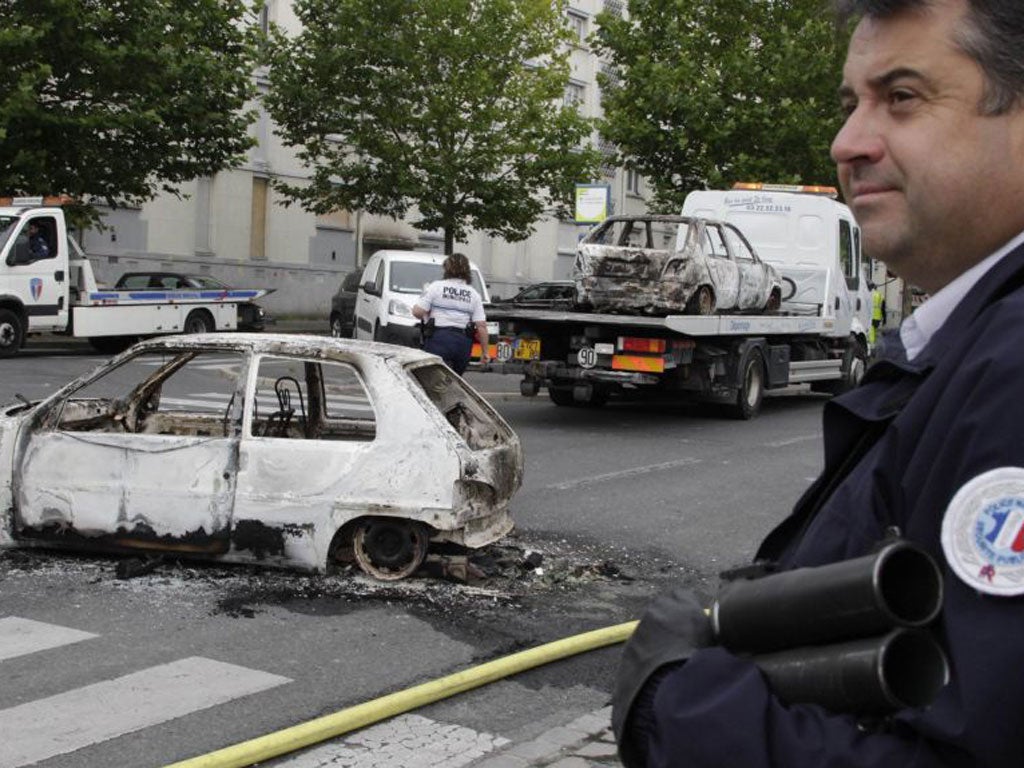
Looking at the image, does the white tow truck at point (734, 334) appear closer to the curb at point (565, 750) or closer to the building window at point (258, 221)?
the curb at point (565, 750)

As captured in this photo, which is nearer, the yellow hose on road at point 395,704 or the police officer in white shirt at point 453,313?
the yellow hose on road at point 395,704

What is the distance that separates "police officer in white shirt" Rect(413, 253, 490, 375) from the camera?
13336 mm

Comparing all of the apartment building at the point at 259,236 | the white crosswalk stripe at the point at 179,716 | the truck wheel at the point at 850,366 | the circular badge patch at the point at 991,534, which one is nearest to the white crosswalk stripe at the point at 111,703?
the white crosswalk stripe at the point at 179,716

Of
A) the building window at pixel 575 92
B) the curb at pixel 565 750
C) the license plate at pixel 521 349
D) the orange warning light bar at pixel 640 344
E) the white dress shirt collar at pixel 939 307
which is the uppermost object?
the building window at pixel 575 92

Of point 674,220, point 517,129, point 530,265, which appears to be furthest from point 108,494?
point 530,265

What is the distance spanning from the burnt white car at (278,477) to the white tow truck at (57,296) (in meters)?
15.0

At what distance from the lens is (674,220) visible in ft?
51.6

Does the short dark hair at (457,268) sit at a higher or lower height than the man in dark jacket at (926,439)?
higher

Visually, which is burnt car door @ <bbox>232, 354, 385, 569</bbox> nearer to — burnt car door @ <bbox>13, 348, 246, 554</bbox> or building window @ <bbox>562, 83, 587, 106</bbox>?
burnt car door @ <bbox>13, 348, 246, 554</bbox>

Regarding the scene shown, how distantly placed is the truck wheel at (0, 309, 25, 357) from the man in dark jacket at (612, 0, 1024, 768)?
21879 mm

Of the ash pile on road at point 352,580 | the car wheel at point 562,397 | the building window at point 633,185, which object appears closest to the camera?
the ash pile on road at point 352,580

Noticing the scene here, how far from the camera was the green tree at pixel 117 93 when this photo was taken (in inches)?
955

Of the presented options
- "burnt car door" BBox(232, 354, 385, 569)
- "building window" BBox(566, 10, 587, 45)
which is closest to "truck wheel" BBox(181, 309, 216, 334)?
"burnt car door" BBox(232, 354, 385, 569)

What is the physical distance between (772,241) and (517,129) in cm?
1633
